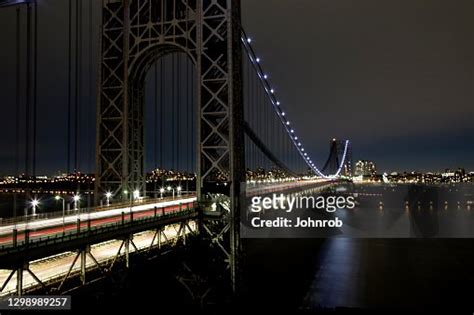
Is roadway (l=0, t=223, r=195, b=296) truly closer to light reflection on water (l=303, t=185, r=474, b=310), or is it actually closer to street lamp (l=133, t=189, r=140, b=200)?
street lamp (l=133, t=189, r=140, b=200)

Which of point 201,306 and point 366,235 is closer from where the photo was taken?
point 201,306

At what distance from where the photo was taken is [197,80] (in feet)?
77.2

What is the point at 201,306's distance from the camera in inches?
864

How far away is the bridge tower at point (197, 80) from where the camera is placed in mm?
23094

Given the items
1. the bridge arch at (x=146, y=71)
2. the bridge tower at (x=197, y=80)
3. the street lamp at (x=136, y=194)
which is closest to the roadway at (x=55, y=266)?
the street lamp at (x=136, y=194)

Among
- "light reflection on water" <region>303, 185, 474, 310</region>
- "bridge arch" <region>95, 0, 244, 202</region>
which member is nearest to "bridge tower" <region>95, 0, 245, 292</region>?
"bridge arch" <region>95, 0, 244, 202</region>

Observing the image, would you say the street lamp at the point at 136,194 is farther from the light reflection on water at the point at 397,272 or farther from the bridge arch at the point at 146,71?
the light reflection on water at the point at 397,272

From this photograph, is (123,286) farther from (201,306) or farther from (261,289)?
(261,289)

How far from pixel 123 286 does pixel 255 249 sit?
3029 centimetres

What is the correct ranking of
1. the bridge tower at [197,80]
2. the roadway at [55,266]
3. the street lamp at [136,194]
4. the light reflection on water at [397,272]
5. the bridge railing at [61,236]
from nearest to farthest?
1. the bridge railing at [61,236]
2. the roadway at [55,266]
3. the bridge tower at [197,80]
4. the street lamp at [136,194]
5. the light reflection on water at [397,272]

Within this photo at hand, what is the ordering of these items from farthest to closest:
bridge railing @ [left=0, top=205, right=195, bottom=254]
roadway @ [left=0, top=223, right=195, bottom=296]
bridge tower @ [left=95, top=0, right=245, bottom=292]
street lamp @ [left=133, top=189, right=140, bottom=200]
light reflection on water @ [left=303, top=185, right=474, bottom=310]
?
light reflection on water @ [left=303, top=185, right=474, bottom=310]
street lamp @ [left=133, top=189, right=140, bottom=200]
bridge tower @ [left=95, top=0, right=245, bottom=292]
roadway @ [left=0, top=223, right=195, bottom=296]
bridge railing @ [left=0, top=205, right=195, bottom=254]

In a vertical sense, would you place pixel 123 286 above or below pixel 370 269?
above

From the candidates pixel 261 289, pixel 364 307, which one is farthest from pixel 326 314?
pixel 261 289

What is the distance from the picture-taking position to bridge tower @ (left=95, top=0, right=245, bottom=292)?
2309 centimetres
